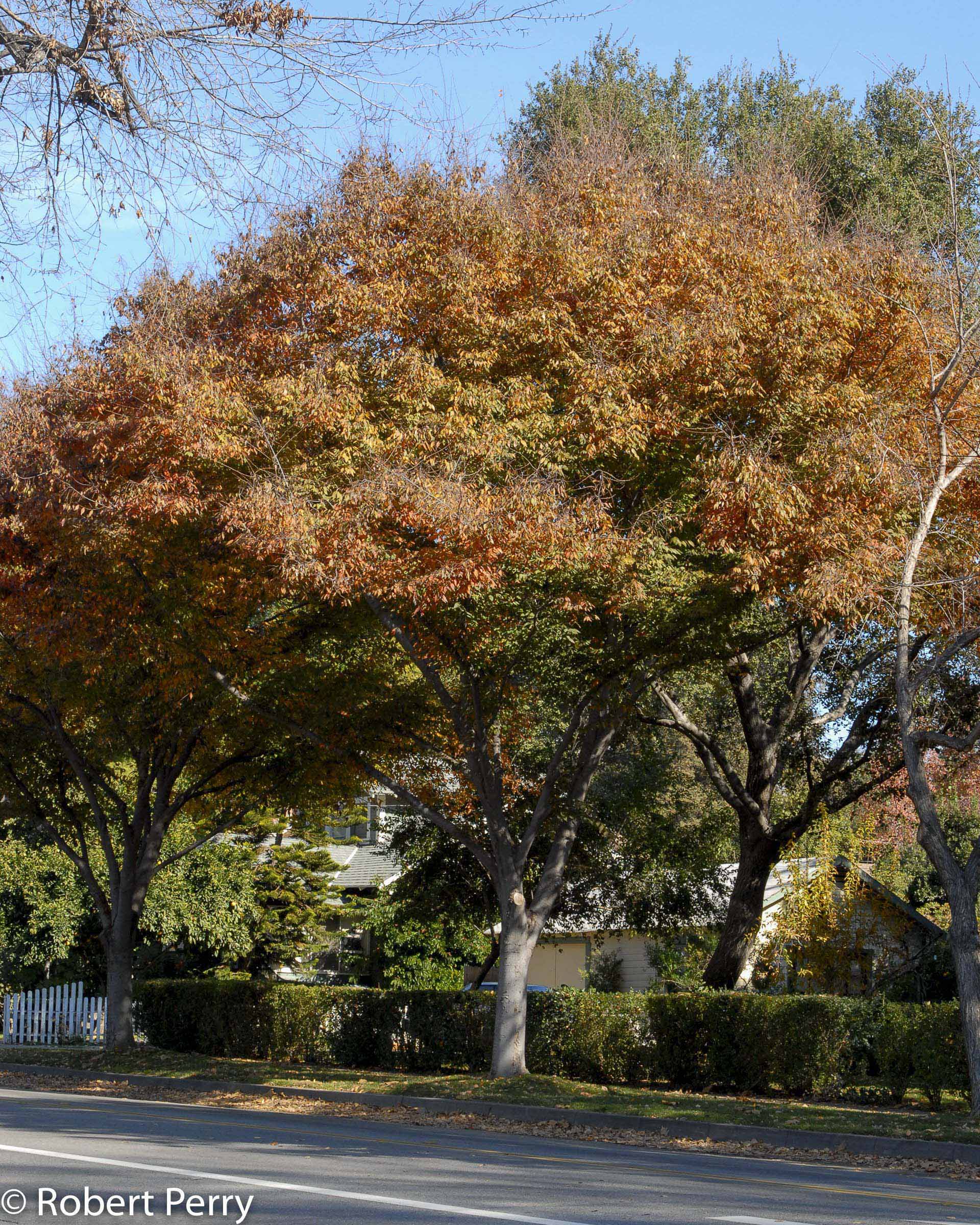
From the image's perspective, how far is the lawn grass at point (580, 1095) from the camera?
13.8m

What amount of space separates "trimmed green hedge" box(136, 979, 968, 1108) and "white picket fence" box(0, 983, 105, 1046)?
1318 millimetres

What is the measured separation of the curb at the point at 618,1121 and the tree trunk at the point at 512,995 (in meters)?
1.35

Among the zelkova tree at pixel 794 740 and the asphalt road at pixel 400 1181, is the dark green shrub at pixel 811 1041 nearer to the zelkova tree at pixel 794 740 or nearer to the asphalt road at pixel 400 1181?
the zelkova tree at pixel 794 740

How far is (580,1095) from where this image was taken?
16.4 m

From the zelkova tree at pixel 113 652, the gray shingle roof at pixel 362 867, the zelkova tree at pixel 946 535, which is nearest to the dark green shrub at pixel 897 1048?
the zelkova tree at pixel 946 535

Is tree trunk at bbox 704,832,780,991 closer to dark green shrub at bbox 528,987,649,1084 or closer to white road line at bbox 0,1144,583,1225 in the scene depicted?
dark green shrub at bbox 528,987,649,1084

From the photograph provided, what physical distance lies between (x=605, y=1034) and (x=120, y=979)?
9.66 meters

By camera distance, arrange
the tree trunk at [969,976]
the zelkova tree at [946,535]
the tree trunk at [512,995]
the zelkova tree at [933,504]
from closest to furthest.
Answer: the tree trunk at [969,976] < the zelkova tree at [946,535] < the zelkova tree at [933,504] < the tree trunk at [512,995]

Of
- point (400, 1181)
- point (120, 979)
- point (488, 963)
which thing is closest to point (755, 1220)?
point (400, 1181)

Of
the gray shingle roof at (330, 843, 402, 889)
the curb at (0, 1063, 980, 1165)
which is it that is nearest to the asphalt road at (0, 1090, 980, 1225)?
the curb at (0, 1063, 980, 1165)

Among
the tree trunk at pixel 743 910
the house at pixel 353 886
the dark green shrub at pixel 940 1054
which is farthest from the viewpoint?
the house at pixel 353 886

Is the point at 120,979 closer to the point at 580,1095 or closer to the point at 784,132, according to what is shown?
the point at 580,1095

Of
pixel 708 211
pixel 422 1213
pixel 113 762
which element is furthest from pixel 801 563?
pixel 113 762

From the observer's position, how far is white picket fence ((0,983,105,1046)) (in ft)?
84.6
